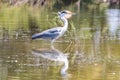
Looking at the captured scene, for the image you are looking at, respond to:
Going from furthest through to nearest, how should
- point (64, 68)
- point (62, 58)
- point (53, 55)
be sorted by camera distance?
point (53, 55) < point (62, 58) < point (64, 68)

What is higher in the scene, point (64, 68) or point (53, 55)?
point (53, 55)

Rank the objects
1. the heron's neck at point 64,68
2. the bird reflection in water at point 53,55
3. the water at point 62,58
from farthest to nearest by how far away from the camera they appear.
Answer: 1. the bird reflection in water at point 53,55
2. the heron's neck at point 64,68
3. the water at point 62,58

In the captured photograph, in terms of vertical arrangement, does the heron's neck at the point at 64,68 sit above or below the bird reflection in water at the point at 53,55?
below

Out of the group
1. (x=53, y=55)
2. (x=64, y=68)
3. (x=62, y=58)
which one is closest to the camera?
(x=64, y=68)

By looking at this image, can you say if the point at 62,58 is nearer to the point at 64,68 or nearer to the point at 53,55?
the point at 53,55

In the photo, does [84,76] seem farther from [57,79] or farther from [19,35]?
[19,35]

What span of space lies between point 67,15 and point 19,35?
240 centimetres

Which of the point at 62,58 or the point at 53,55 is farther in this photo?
the point at 53,55

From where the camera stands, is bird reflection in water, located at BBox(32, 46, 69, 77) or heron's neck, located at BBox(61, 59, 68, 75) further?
bird reflection in water, located at BBox(32, 46, 69, 77)

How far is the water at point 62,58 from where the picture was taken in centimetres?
834

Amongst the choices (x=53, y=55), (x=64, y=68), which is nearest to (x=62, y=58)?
(x=53, y=55)

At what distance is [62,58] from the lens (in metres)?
10.1

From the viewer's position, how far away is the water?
834 centimetres

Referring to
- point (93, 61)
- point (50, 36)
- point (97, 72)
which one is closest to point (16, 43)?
point (50, 36)
